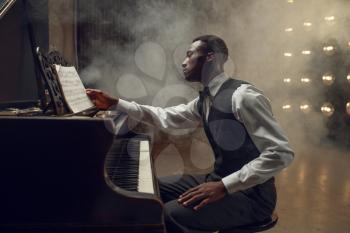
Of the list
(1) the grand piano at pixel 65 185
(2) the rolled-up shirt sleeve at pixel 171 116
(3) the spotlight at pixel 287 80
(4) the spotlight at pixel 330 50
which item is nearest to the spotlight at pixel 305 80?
(3) the spotlight at pixel 287 80

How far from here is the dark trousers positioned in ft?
5.30

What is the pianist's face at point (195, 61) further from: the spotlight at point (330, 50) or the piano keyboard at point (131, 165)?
the spotlight at point (330, 50)

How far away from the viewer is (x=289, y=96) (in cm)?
802

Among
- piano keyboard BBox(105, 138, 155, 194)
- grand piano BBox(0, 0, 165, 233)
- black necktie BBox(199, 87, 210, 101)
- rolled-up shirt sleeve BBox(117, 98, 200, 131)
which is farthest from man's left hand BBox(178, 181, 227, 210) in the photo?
rolled-up shirt sleeve BBox(117, 98, 200, 131)

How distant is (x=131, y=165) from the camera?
65.1 inches

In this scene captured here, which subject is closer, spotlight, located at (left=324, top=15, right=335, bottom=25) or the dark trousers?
the dark trousers

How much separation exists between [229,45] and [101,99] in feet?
17.2

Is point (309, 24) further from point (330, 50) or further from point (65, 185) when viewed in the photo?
point (65, 185)

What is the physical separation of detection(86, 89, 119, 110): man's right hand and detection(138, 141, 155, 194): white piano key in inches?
12.0

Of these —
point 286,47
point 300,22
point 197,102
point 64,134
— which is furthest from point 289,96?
point 64,134

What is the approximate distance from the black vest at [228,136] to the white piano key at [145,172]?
376 mm

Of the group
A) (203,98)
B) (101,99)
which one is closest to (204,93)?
(203,98)

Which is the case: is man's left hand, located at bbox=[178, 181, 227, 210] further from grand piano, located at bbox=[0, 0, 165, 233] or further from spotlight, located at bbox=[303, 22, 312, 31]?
spotlight, located at bbox=[303, 22, 312, 31]

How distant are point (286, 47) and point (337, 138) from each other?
→ 227 cm
